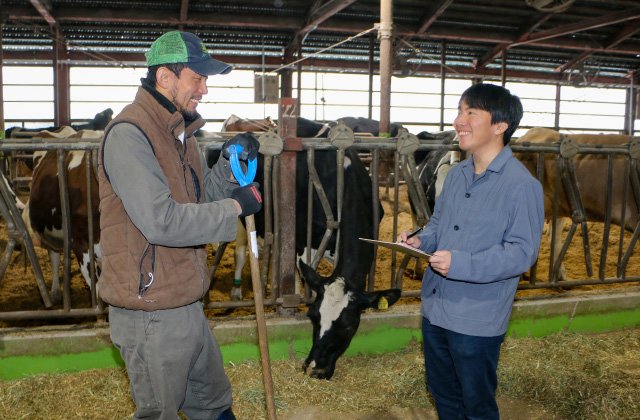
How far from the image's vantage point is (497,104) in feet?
5.94

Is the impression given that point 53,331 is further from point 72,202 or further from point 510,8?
point 510,8

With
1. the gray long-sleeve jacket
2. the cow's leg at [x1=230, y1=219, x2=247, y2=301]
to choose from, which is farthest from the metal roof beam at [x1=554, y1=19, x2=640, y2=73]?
the gray long-sleeve jacket

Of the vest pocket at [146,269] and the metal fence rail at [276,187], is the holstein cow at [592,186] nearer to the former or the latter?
the metal fence rail at [276,187]

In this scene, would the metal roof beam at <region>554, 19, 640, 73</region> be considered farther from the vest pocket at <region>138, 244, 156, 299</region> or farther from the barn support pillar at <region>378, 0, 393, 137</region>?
the vest pocket at <region>138, 244, 156, 299</region>

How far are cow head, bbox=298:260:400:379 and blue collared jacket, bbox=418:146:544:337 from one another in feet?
4.06

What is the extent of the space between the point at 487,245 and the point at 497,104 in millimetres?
497

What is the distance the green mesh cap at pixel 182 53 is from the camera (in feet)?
5.41

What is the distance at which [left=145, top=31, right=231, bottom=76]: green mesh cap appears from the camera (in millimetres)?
1649

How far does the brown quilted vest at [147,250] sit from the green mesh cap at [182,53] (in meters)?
0.12

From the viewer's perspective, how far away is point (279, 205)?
3539mm

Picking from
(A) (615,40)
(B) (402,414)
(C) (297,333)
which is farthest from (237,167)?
(A) (615,40)

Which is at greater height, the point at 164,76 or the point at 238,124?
the point at 238,124

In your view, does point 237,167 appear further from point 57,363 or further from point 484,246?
point 57,363

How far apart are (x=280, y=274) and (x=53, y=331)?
4.85 ft
